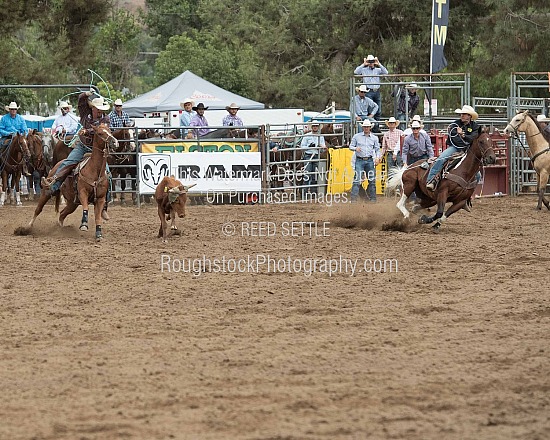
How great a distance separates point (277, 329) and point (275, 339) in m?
0.36

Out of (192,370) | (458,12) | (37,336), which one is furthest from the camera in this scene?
(458,12)

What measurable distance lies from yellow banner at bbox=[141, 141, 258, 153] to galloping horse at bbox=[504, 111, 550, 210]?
5.09 m

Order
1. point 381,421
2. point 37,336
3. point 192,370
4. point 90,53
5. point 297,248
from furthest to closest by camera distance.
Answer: point 90,53 → point 297,248 → point 37,336 → point 192,370 → point 381,421

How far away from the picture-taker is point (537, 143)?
55.3 feet

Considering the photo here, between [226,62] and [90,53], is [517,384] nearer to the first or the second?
[90,53]

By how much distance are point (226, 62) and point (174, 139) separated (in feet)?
90.2

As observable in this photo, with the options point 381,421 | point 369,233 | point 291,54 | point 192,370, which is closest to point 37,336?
point 192,370

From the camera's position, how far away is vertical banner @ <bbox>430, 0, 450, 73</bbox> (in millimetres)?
20844

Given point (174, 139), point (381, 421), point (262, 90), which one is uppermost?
point (262, 90)

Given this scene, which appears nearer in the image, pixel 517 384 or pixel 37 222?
pixel 517 384

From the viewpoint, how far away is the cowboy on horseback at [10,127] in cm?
1898

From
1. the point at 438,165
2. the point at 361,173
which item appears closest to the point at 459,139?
the point at 438,165

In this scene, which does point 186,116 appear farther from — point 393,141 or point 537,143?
point 537,143

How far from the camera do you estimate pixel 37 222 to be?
14766 mm
